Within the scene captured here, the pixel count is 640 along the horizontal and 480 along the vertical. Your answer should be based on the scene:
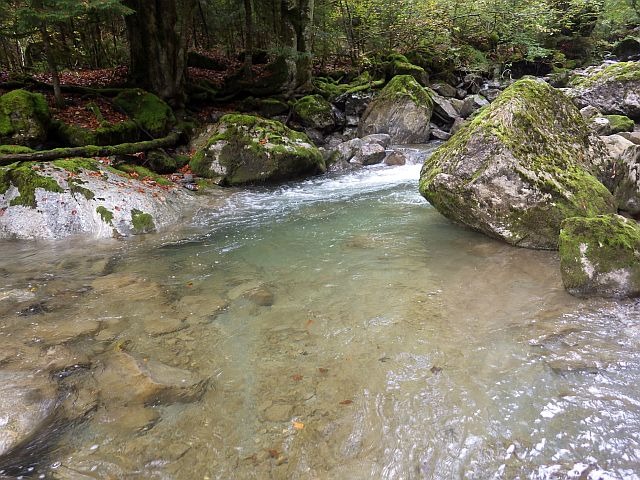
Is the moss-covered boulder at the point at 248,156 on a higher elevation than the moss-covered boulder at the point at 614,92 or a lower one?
lower

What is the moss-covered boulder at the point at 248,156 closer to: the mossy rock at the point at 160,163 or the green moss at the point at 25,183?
the mossy rock at the point at 160,163

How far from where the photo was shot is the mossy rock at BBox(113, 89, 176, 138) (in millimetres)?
11492

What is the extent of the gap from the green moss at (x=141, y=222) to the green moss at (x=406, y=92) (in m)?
10.3

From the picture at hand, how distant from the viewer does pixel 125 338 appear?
11.8 ft

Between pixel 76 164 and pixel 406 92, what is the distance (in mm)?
10828

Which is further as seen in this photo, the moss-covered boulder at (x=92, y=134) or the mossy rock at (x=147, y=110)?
the mossy rock at (x=147, y=110)

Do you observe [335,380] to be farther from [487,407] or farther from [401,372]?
[487,407]

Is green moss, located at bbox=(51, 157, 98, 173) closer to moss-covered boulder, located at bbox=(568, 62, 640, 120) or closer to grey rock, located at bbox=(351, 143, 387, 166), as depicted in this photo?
grey rock, located at bbox=(351, 143, 387, 166)

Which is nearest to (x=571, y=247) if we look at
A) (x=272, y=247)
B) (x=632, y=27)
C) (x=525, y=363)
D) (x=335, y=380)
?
(x=525, y=363)

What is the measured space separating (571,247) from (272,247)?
3.67m

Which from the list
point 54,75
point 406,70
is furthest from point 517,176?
point 406,70

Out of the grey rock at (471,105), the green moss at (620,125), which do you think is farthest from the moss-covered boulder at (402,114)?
the green moss at (620,125)

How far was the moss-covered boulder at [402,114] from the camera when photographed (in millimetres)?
14328

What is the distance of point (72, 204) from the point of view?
6969 mm
